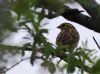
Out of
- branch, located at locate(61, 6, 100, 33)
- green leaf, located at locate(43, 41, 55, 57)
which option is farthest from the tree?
branch, located at locate(61, 6, 100, 33)

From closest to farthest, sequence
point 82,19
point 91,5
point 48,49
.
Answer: point 91,5
point 48,49
point 82,19

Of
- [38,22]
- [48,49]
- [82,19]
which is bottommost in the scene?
[82,19]

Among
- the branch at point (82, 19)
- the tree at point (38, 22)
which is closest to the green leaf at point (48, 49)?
the tree at point (38, 22)

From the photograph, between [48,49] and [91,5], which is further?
[48,49]

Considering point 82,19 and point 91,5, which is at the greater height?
point 91,5

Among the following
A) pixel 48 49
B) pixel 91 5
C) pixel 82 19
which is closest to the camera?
pixel 91 5

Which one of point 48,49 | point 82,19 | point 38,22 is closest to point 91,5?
point 38,22

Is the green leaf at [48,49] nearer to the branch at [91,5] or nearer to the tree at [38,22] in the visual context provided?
the tree at [38,22]

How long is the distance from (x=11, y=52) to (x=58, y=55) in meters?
0.68

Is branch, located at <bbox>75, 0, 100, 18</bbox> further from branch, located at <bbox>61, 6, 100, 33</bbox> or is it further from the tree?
branch, located at <bbox>61, 6, 100, 33</bbox>

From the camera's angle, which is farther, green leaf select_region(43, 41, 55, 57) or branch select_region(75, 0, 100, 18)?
green leaf select_region(43, 41, 55, 57)

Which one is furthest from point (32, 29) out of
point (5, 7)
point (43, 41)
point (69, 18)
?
point (69, 18)

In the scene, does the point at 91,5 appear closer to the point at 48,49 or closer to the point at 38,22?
the point at 38,22

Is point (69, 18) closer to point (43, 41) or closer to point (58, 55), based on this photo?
point (58, 55)
